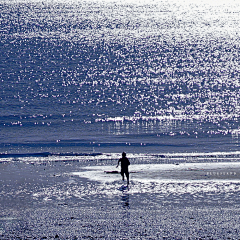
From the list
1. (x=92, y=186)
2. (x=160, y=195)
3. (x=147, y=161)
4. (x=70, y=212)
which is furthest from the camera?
(x=147, y=161)

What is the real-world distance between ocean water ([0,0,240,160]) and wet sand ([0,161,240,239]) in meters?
10.9

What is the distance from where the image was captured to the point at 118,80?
9550cm

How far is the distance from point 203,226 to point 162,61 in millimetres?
97695

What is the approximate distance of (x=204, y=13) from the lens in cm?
17712

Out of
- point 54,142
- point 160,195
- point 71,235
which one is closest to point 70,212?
point 71,235

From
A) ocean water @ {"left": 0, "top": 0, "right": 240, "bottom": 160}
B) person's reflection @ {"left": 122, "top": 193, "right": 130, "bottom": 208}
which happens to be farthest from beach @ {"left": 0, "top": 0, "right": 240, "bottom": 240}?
ocean water @ {"left": 0, "top": 0, "right": 240, "bottom": 160}

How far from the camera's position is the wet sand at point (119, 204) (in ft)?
48.5

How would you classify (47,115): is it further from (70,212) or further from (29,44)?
(29,44)

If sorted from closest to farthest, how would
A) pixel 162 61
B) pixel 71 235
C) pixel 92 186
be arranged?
pixel 71 235, pixel 92 186, pixel 162 61

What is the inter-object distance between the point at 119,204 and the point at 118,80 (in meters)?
77.5

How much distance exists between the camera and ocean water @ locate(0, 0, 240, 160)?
49.7 metres

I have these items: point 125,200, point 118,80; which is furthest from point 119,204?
point 118,80

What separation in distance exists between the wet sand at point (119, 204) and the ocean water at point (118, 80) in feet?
35.8

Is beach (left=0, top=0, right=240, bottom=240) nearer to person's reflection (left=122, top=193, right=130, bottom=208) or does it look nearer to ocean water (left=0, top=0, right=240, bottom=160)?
person's reflection (left=122, top=193, right=130, bottom=208)
